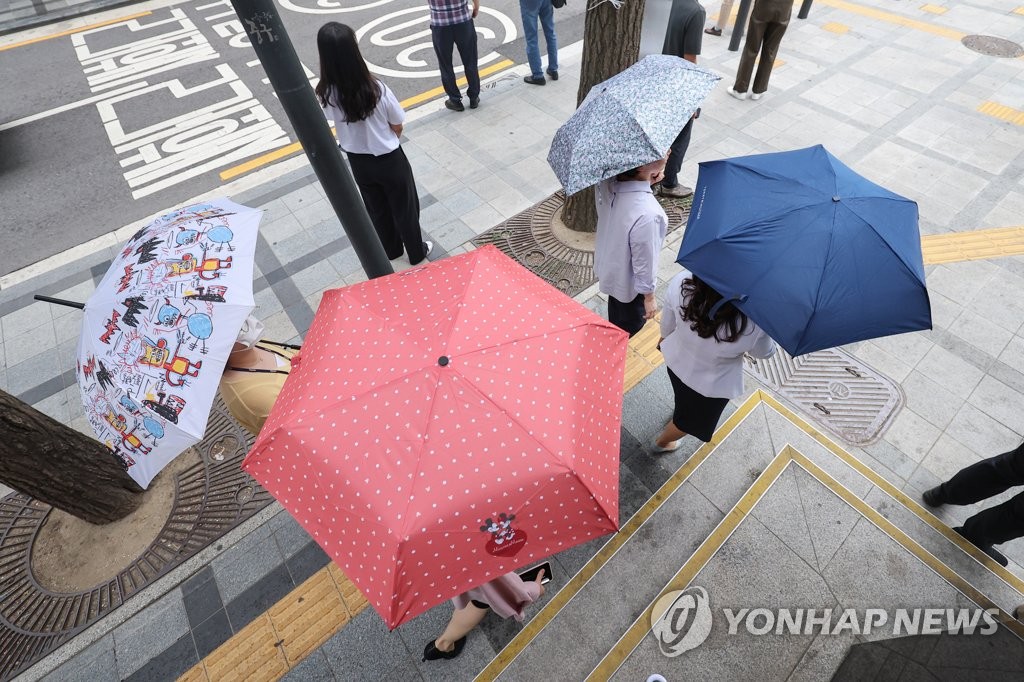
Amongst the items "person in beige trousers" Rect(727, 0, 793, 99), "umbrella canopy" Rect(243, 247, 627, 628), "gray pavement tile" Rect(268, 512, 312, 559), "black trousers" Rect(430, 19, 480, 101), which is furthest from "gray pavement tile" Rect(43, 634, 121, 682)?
"person in beige trousers" Rect(727, 0, 793, 99)

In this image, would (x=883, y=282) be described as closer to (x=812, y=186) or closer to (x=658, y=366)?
(x=812, y=186)

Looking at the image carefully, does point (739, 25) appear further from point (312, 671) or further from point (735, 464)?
point (312, 671)

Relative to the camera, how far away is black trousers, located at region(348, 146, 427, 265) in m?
4.54

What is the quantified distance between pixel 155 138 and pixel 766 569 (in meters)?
9.67

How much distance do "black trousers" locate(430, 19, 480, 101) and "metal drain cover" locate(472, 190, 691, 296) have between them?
8.88 feet

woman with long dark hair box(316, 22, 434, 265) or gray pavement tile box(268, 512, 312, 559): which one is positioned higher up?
woman with long dark hair box(316, 22, 434, 265)

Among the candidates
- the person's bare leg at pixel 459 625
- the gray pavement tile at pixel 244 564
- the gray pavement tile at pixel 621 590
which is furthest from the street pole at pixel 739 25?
the gray pavement tile at pixel 244 564

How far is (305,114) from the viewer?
300cm

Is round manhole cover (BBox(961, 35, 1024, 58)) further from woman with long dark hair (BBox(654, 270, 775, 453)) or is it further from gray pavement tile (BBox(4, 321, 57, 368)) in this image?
gray pavement tile (BBox(4, 321, 57, 368))

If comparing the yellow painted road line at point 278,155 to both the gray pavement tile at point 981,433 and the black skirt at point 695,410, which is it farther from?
the gray pavement tile at point 981,433

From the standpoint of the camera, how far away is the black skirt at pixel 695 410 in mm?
3186

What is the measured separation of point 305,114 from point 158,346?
1638 millimetres

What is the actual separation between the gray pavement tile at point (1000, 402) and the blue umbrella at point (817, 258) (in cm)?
254

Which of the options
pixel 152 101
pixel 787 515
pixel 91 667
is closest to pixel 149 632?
pixel 91 667
